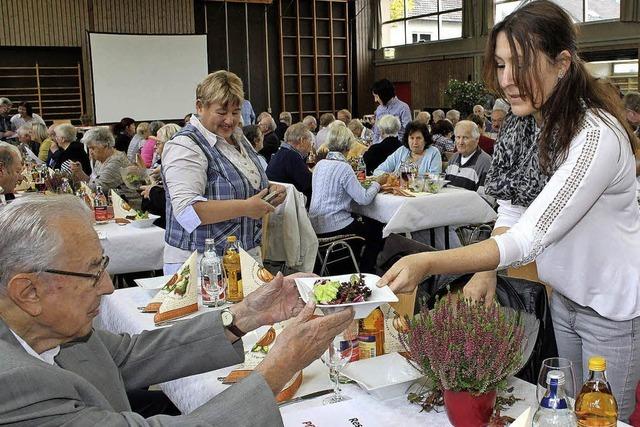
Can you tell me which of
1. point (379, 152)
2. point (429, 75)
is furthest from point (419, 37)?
point (379, 152)

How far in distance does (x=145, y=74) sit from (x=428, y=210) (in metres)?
11.0

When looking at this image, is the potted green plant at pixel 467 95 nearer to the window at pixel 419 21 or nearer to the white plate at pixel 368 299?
the window at pixel 419 21

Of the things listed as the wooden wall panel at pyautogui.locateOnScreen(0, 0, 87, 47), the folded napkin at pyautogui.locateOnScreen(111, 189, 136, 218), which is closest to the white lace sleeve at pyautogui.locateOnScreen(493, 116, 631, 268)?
the folded napkin at pyautogui.locateOnScreen(111, 189, 136, 218)

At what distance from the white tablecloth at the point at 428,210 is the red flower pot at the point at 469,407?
391 cm

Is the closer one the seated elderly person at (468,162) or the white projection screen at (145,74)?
the seated elderly person at (468,162)

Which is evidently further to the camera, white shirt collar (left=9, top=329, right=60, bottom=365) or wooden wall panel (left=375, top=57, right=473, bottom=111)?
wooden wall panel (left=375, top=57, right=473, bottom=111)

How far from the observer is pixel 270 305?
1.92 meters

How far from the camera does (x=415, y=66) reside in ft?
56.2

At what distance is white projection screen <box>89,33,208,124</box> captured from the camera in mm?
14594

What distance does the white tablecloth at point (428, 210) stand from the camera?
5496mm

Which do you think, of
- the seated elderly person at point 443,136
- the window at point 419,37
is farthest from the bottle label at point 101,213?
the window at point 419,37

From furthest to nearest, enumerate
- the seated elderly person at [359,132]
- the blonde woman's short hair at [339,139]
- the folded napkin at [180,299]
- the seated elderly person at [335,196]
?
the seated elderly person at [359,132]
the blonde woman's short hair at [339,139]
the seated elderly person at [335,196]
the folded napkin at [180,299]

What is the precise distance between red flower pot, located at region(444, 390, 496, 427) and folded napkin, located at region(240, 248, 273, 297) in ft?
3.57

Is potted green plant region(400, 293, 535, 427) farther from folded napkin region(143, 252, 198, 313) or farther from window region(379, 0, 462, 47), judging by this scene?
window region(379, 0, 462, 47)
